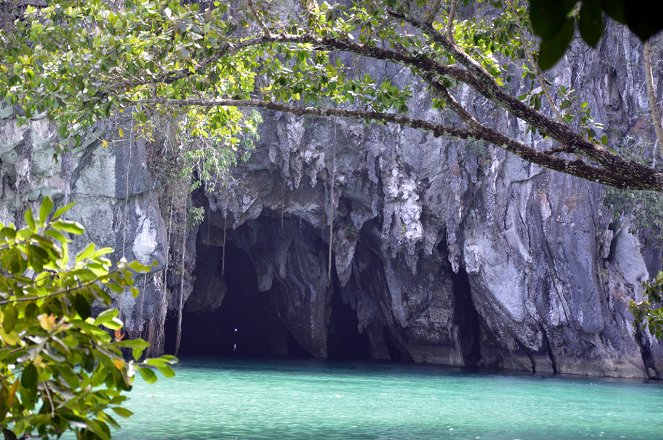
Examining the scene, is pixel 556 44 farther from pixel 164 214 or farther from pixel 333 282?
pixel 333 282

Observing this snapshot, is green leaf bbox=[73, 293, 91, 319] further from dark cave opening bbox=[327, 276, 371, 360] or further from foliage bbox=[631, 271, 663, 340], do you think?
dark cave opening bbox=[327, 276, 371, 360]

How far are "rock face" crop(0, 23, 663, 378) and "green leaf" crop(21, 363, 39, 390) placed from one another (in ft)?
47.5

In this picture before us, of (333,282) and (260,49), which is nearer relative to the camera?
(260,49)

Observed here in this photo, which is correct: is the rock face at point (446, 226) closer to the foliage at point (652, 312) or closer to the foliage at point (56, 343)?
the foliage at point (652, 312)

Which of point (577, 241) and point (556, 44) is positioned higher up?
point (577, 241)

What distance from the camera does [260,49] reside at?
6281 millimetres

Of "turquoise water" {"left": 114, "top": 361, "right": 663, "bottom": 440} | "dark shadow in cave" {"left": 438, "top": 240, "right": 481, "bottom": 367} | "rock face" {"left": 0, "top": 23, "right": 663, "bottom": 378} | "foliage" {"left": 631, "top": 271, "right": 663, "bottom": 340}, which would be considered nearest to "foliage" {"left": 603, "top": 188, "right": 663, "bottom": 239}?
"rock face" {"left": 0, "top": 23, "right": 663, "bottom": 378}

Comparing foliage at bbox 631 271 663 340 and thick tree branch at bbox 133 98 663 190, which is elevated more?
thick tree branch at bbox 133 98 663 190

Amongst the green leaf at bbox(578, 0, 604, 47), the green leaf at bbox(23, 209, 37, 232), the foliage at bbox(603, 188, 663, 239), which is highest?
the foliage at bbox(603, 188, 663, 239)

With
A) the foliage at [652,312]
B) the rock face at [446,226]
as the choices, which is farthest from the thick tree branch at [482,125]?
the rock face at [446,226]

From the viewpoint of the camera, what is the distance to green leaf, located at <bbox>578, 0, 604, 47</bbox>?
42.9 inches

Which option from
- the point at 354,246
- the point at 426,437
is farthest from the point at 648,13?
the point at 354,246

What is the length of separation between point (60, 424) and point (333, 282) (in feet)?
66.7

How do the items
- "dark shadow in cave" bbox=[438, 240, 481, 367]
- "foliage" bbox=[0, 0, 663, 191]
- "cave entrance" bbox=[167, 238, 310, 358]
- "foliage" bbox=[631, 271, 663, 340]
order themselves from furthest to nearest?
"cave entrance" bbox=[167, 238, 310, 358]
"dark shadow in cave" bbox=[438, 240, 481, 367]
"foliage" bbox=[631, 271, 663, 340]
"foliage" bbox=[0, 0, 663, 191]
